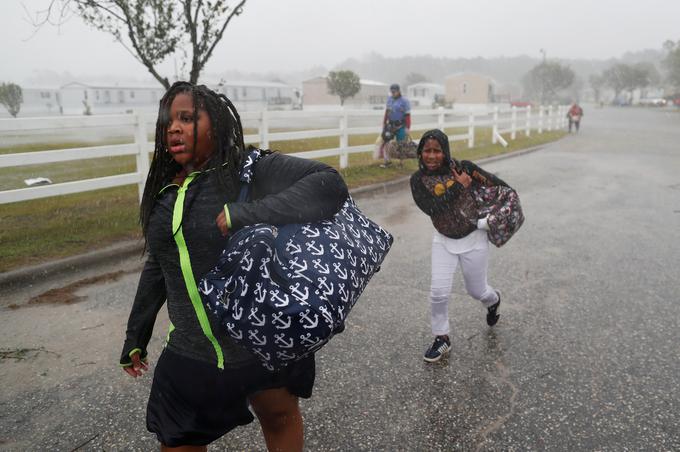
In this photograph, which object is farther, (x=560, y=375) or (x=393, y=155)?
(x=393, y=155)

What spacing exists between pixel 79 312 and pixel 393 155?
28.0 ft

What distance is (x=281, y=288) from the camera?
4.89 feet

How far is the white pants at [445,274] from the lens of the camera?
362cm

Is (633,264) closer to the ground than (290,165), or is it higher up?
closer to the ground

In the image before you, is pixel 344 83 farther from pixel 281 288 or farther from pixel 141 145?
pixel 281 288

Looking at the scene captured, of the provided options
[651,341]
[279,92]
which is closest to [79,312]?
[651,341]

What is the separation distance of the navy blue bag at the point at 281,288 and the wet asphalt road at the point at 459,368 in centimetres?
140

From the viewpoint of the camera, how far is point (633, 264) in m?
5.68

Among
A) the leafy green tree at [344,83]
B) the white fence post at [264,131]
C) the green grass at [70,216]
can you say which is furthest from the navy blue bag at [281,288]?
the leafy green tree at [344,83]

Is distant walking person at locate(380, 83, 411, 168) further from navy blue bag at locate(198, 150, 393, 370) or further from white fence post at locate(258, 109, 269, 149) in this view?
navy blue bag at locate(198, 150, 393, 370)

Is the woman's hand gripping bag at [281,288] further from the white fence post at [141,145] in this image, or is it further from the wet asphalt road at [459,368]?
the white fence post at [141,145]

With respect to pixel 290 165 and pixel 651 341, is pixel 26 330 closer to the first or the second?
pixel 290 165

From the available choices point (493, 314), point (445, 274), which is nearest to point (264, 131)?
point (493, 314)

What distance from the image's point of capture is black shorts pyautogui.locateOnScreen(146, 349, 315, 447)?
1.76 metres
